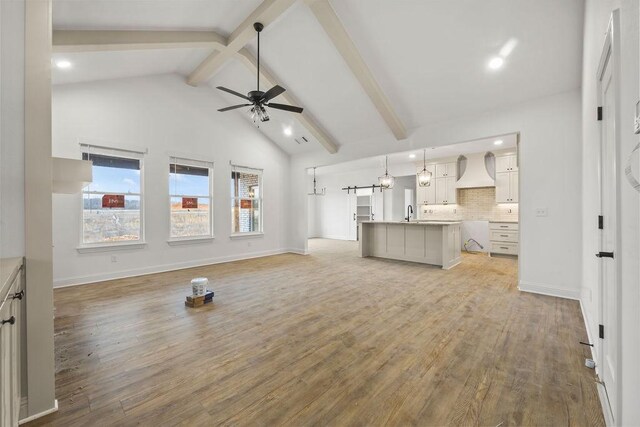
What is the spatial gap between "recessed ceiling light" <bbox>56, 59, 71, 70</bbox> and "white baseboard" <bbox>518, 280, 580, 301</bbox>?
759cm

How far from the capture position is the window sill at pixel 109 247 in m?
4.56

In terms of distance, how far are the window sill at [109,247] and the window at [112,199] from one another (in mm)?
71

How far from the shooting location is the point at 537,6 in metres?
3.06

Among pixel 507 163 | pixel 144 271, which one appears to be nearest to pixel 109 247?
pixel 144 271

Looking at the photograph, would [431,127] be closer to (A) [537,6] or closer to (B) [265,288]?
(A) [537,6]

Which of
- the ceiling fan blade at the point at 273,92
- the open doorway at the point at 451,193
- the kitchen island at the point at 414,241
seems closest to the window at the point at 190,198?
the ceiling fan blade at the point at 273,92

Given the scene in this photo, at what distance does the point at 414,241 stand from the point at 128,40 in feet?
20.7

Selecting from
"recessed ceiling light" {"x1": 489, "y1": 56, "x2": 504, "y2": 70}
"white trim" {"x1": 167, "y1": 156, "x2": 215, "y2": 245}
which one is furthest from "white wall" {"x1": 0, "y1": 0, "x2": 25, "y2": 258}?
"recessed ceiling light" {"x1": 489, "y1": 56, "x2": 504, "y2": 70}

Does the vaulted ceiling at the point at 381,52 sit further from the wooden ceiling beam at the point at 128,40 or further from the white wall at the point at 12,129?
the white wall at the point at 12,129

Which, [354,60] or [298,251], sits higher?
[354,60]

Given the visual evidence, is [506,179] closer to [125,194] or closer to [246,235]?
[246,235]

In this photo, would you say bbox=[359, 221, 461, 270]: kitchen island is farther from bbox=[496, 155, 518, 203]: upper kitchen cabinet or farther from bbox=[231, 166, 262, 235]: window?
bbox=[231, 166, 262, 235]: window

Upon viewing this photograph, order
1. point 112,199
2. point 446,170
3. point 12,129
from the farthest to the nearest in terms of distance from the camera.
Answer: point 446,170
point 112,199
point 12,129

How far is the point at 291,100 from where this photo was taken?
572 centimetres
